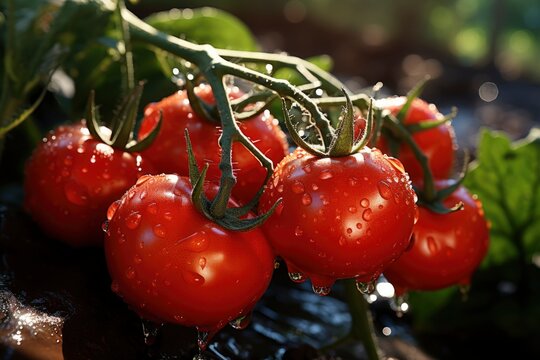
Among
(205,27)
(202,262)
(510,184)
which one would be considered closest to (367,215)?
(202,262)

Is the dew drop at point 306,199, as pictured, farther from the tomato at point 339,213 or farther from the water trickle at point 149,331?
the water trickle at point 149,331

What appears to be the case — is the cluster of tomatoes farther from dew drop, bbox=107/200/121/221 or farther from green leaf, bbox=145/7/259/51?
green leaf, bbox=145/7/259/51

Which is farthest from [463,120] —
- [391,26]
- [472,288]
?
[391,26]

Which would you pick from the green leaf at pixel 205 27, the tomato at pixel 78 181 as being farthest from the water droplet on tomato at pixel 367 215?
the green leaf at pixel 205 27

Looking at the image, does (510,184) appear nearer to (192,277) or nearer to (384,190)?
(384,190)

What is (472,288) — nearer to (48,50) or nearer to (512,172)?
(512,172)
